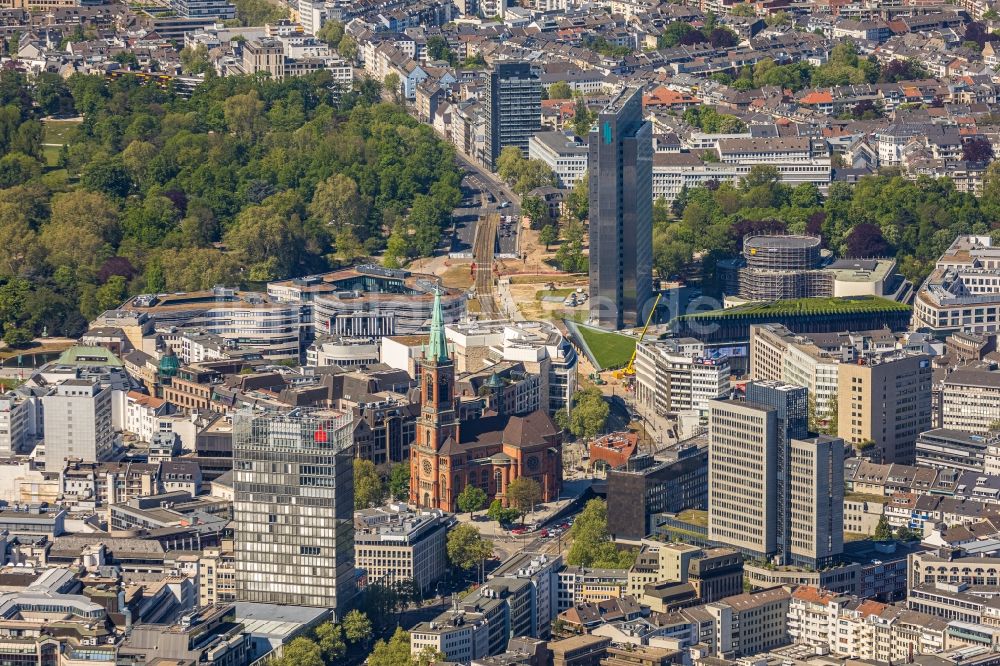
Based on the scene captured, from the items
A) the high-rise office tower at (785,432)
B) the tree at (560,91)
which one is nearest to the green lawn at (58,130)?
the tree at (560,91)

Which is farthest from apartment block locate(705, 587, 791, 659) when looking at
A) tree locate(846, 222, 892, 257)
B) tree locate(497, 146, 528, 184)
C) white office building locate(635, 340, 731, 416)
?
tree locate(497, 146, 528, 184)

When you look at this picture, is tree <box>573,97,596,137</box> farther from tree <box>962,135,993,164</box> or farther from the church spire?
the church spire

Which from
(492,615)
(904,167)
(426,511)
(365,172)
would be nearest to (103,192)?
(365,172)

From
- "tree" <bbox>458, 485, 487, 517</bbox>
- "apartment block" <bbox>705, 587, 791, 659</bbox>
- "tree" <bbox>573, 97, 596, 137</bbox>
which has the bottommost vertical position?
"apartment block" <bbox>705, 587, 791, 659</bbox>

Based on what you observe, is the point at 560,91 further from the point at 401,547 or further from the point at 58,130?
the point at 401,547

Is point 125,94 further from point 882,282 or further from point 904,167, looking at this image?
point 882,282

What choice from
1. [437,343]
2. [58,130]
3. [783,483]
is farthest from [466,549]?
[58,130]

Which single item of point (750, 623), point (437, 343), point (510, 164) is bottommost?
point (750, 623)
